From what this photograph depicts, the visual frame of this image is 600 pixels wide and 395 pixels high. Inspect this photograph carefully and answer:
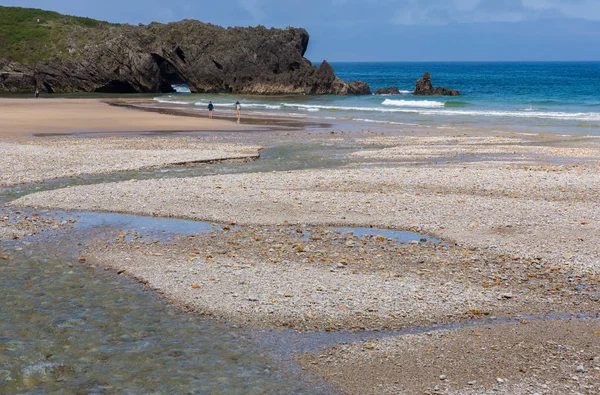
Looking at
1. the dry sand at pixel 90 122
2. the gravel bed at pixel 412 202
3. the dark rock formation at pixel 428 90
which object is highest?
the dark rock formation at pixel 428 90

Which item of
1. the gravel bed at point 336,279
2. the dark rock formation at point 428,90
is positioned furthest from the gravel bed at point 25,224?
the dark rock formation at point 428,90

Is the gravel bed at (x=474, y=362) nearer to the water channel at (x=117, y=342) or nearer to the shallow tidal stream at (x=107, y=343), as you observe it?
the water channel at (x=117, y=342)

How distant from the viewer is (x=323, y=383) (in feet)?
25.4

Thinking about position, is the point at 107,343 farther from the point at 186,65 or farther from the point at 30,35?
the point at 30,35

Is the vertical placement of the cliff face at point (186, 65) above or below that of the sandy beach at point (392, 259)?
above

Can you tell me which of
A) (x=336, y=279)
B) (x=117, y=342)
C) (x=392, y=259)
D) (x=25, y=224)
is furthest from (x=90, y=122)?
(x=117, y=342)

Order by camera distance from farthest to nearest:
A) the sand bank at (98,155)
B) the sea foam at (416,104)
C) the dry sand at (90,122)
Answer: the sea foam at (416,104) → the dry sand at (90,122) → the sand bank at (98,155)

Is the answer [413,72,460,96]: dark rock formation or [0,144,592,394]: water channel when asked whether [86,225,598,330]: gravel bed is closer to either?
[0,144,592,394]: water channel

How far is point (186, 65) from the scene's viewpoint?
97562mm

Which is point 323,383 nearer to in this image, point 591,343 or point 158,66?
point 591,343

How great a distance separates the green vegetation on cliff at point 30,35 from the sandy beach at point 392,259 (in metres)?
81.2

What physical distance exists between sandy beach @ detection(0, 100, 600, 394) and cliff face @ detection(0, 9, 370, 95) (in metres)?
68.7

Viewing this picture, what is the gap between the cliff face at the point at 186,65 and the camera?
302ft

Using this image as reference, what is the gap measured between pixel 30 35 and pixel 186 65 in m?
28.1
